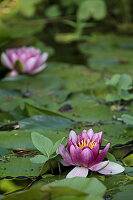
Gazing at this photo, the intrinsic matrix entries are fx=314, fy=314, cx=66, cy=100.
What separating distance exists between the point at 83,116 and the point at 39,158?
20.4 inches

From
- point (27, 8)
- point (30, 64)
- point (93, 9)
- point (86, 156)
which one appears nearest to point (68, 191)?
point (86, 156)

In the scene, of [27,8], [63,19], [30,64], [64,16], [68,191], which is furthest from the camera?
[64,16]

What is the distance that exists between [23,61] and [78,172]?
1229mm

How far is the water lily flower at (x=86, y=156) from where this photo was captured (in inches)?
38.3

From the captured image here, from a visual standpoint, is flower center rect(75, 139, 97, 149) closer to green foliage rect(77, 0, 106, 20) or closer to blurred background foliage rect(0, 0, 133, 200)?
blurred background foliage rect(0, 0, 133, 200)

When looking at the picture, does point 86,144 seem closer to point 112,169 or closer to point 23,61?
point 112,169

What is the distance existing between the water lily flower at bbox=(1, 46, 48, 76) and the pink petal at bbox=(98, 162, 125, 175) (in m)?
1.16

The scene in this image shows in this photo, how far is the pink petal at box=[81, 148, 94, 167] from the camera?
0.96 meters

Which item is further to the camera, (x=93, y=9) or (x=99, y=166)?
(x=93, y=9)

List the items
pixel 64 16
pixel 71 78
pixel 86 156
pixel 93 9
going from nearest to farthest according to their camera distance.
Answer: pixel 86 156 < pixel 71 78 < pixel 93 9 < pixel 64 16

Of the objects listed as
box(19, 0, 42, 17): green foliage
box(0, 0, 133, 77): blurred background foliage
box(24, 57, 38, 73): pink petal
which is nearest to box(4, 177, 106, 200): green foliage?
box(24, 57, 38, 73): pink petal

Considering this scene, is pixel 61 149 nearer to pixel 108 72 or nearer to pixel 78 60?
pixel 108 72

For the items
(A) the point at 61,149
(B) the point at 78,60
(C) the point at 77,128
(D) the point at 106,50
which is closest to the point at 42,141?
(A) the point at 61,149

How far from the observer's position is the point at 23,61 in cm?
207
